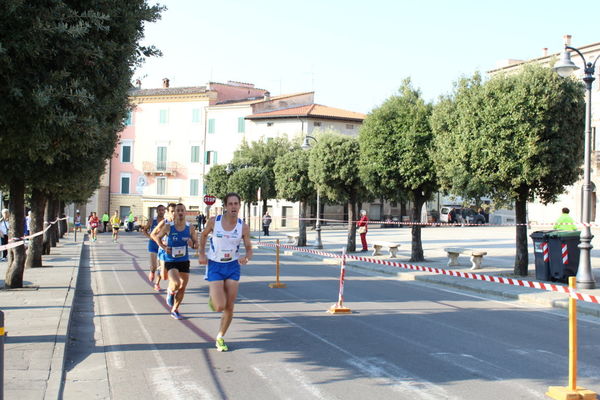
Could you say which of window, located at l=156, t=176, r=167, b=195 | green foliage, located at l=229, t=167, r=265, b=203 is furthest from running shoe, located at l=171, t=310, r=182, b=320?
window, located at l=156, t=176, r=167, b=195

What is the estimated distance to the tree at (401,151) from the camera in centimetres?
2144

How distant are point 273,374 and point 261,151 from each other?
49.1 metres

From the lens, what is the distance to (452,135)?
704 inches

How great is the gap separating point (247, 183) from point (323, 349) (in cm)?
3739

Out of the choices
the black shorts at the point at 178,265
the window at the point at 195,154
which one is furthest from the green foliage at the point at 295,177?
the window at the point at 195,154

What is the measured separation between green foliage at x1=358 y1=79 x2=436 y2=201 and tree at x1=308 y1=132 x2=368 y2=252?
12.0 ft

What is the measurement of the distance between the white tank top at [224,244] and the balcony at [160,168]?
63.5 m

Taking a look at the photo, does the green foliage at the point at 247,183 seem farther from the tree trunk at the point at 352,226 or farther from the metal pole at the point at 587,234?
the metal pole at the point at 587,234

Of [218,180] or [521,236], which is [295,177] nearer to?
[521,236]

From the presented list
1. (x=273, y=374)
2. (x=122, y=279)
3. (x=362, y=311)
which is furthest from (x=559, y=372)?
(x=122, y=279)

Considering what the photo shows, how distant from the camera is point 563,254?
16.0 m

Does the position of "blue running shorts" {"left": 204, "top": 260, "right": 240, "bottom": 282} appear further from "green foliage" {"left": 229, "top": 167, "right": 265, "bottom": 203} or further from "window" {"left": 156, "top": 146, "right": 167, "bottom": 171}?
"window" {"left": 156, "top": 146, "right": 167, "bottom": 171}

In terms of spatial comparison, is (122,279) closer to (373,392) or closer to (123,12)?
(123,12)

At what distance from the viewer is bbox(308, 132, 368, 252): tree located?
27.2 m
